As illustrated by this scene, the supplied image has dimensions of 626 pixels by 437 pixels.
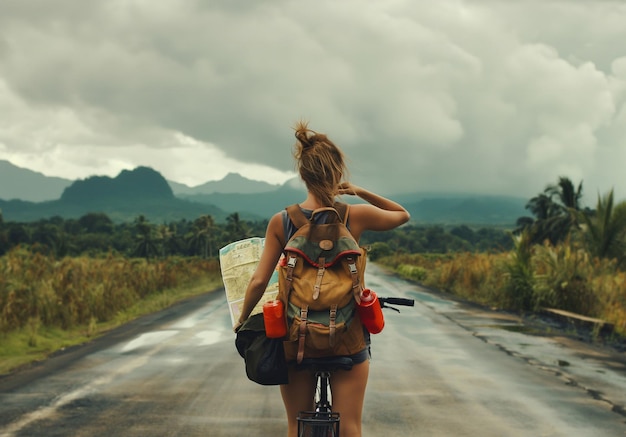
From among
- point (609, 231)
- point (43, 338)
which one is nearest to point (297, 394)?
point (43, 338)

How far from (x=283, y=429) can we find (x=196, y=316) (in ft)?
35.7

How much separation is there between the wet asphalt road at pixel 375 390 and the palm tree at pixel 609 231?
33.3 feet

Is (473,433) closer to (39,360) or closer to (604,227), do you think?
(39,360)

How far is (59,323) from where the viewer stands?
14.3 m

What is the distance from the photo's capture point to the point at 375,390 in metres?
7.86

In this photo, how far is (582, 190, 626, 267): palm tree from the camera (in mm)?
21359

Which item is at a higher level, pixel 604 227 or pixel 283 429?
pixel 604 227

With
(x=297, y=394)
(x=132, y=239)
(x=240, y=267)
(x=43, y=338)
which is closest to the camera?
(x=297, y=394)

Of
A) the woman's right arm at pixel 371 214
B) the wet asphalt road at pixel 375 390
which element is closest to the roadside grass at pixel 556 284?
the wet asphalt road at pixel 375 390

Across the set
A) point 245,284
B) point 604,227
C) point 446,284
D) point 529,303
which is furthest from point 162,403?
point 446,284

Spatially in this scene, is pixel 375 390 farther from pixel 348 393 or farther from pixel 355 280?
pixel 355 280

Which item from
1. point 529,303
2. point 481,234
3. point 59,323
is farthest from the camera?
point 481,234

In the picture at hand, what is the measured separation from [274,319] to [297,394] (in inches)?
20.3

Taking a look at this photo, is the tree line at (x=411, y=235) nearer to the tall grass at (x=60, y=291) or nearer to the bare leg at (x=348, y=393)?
the tall grass at (x=60, y=291)
